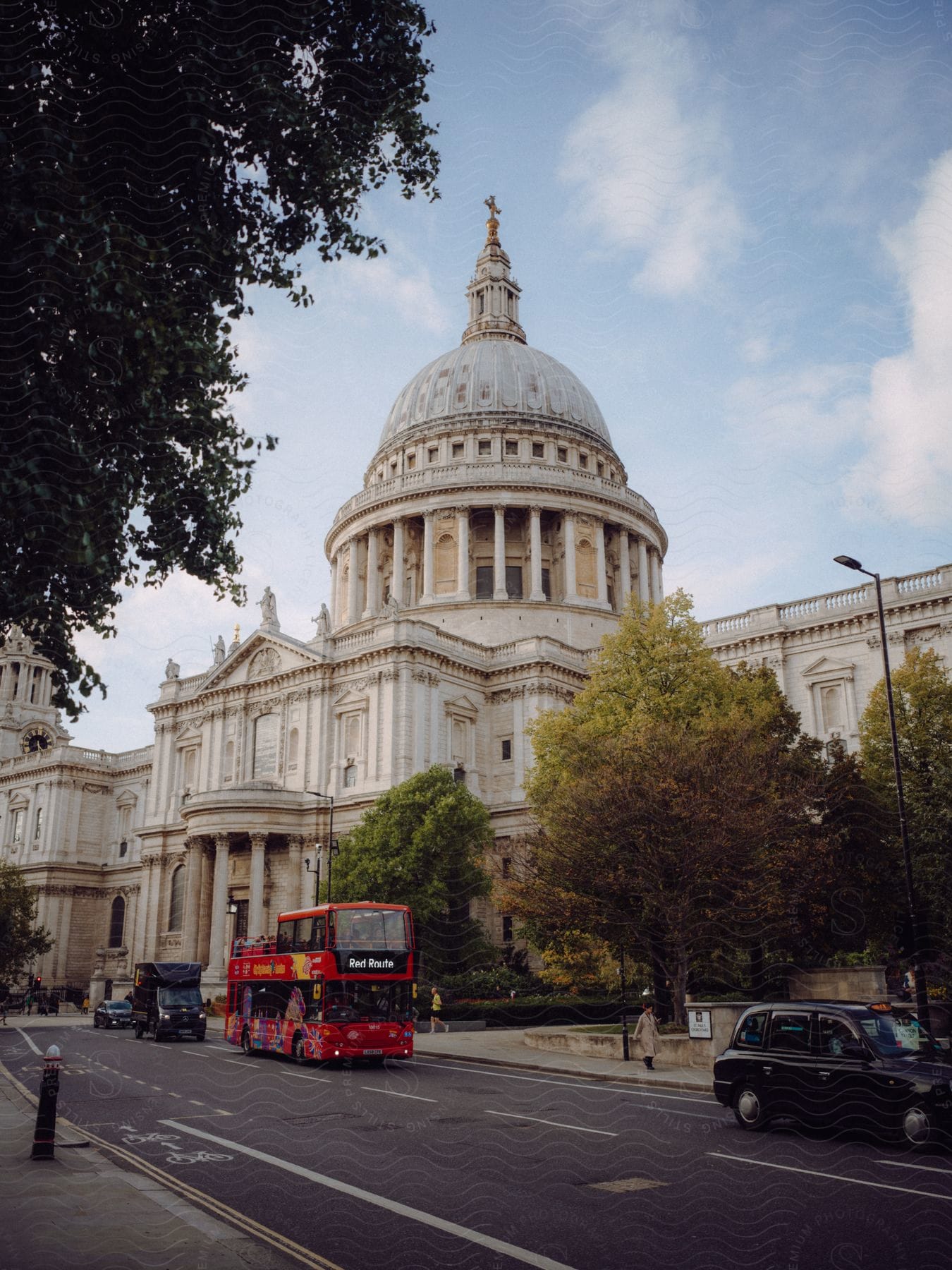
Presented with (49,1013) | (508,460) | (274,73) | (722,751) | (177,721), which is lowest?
(49,1013)

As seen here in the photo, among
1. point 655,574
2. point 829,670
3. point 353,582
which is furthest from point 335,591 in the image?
point 829,670

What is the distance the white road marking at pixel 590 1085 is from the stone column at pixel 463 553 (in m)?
44.5

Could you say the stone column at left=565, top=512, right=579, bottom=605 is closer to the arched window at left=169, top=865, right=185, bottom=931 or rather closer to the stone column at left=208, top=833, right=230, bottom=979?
the stone column at left=208, top=833, right=230, bottom=979

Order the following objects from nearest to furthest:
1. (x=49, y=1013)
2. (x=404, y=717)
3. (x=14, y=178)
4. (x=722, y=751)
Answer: (x=14, y=178) → (x=722, y=751) → (x=404, y=717) → (x=49, y=1013)

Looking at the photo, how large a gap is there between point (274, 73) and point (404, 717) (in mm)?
44345

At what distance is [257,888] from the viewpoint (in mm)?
54531

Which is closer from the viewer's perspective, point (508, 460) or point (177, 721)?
point (177, 721)

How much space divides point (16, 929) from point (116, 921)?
2034 cm

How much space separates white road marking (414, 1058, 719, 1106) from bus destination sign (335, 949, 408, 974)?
250 centimetres

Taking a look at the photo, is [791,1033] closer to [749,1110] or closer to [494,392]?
[749,1110]

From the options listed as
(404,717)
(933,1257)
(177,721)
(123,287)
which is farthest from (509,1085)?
(177,721)

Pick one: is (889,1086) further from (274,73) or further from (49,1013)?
(49,1013)

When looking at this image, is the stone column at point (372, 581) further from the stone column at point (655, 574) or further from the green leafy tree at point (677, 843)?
the green leafy tree at point (677, 843)

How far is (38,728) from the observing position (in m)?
95.5
